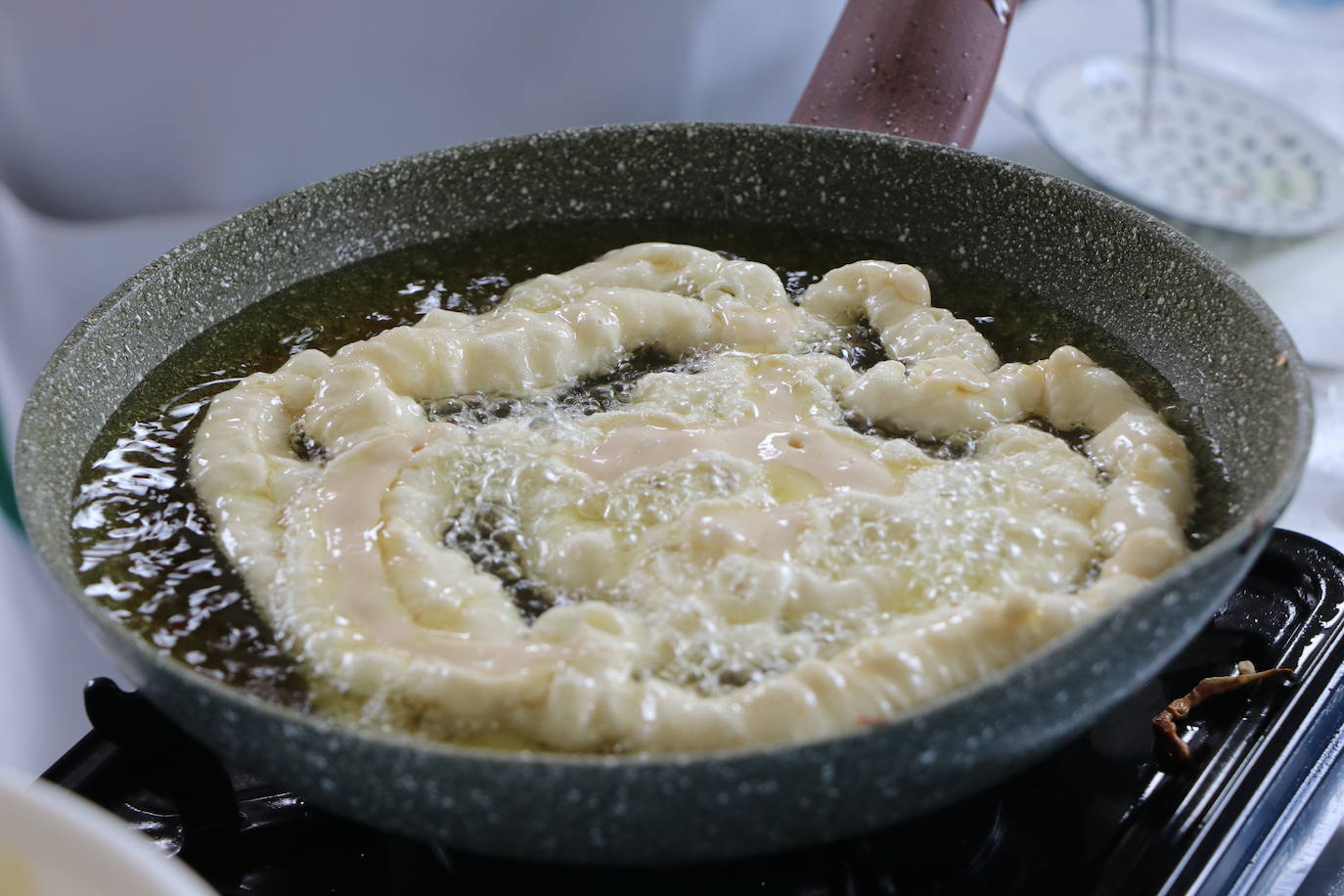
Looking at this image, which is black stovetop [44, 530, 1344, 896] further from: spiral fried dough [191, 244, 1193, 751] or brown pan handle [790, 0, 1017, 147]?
brown pan handle [790, 0, 1017, 147]

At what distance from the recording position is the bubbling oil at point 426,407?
83cm

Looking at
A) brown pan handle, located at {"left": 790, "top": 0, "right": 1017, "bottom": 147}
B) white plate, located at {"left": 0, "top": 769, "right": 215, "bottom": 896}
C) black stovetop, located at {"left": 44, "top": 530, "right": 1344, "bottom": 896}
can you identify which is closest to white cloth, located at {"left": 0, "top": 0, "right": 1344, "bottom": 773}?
brown pan handle, located at {"left": 790, "top": 0, "right": 1017, "bottom": 147}

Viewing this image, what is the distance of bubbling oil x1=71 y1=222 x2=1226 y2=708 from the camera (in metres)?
0.83

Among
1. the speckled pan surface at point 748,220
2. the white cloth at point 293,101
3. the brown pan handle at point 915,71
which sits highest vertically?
the brown pan handle at point 915,71

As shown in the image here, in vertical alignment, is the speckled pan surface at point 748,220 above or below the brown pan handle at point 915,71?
below

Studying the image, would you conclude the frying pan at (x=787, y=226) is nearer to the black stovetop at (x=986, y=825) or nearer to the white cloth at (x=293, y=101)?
the black stovetop at (x=986, y=825)

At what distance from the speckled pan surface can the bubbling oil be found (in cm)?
2

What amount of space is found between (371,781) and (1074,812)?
49 centimetres

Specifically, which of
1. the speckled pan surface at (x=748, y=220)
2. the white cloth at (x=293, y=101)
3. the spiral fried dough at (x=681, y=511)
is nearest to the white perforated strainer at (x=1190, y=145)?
the white cloth at (x=293, y=101)

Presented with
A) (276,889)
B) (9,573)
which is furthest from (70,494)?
(9,573)

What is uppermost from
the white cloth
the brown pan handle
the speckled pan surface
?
the brown pan handle

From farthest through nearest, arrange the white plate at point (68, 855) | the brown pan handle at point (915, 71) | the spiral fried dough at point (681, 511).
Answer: the brown pan handle at point (915, 71) < the spiral fried dough at point (681, 511) < the white plate at point (68, 855)

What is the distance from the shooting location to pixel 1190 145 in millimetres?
2014

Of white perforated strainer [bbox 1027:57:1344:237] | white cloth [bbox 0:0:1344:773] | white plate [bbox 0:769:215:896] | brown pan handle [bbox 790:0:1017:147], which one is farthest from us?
white perforated strainer [bbox 1027:57:1344:237]
